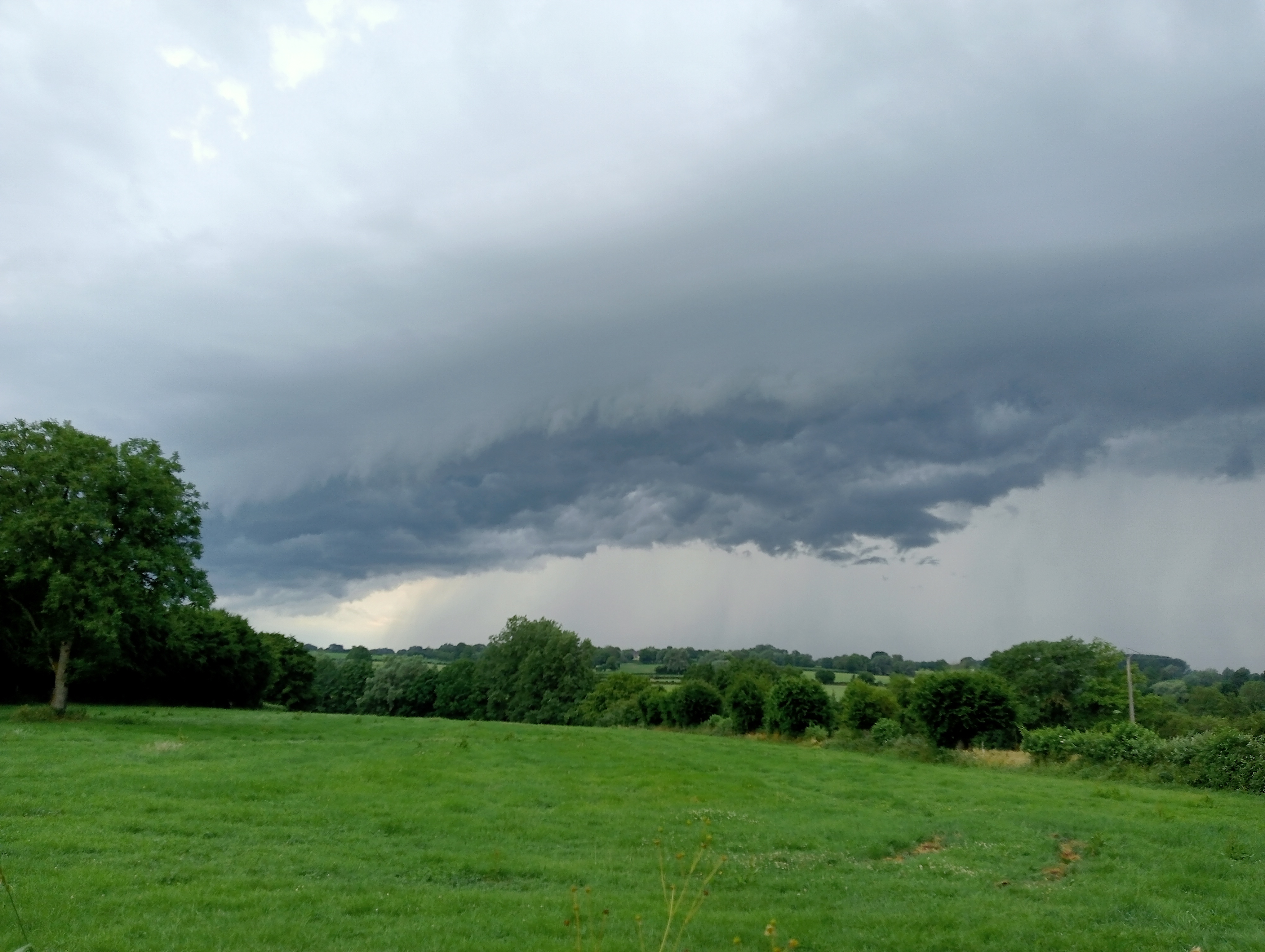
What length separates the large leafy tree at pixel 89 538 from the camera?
33531 millimetres

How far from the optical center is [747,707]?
188 ft

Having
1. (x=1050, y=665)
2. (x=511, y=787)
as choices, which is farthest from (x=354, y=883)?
(x=1050, y=665)

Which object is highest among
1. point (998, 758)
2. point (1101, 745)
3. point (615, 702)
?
point (1101, 745)

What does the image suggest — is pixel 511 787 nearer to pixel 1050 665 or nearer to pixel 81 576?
pixel 81 576

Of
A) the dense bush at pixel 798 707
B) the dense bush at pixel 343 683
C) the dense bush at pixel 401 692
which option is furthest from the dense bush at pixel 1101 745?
the dense bush at pixel 343 683

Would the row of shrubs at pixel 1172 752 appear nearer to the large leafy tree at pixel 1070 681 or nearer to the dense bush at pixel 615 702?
the large leafy tree at pixel 1070 681

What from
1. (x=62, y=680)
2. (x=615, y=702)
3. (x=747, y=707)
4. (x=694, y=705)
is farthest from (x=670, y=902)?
(x=615, y=702)

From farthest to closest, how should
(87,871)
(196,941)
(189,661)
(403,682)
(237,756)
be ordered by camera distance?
1. (403,682)
2. (189,661)
3. (237,756)
4. (87,871)
5. (196,941)

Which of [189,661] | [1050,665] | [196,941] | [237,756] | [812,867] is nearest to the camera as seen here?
[196,941]

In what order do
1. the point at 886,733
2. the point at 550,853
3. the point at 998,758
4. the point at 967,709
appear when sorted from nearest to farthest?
the point at 550,853 → the point at 998,758 → the point at 967,709 → the point at 886,733

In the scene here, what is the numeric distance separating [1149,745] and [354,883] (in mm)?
32179

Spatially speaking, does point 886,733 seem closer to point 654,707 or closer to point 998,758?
point 998,758

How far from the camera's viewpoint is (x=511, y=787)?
70.9 ft

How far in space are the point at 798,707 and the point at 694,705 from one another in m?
14.5
